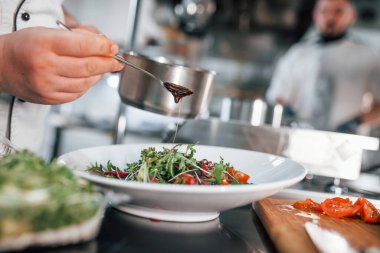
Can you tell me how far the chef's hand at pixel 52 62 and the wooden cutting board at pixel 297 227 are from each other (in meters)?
0.41

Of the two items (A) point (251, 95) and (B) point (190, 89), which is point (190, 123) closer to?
(B) point (190, 89)

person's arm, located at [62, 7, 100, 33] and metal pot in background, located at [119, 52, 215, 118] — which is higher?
person's arm, located at [62, 7, 100, 33]

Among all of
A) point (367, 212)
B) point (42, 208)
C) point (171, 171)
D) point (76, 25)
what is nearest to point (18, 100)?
point (76, 25)

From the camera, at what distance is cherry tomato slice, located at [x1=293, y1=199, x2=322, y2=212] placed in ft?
2.78

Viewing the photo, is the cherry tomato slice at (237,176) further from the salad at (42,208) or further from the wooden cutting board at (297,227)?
the salad at (42,208)

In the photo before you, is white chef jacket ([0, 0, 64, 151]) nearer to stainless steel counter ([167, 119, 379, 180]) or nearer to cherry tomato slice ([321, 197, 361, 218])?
stainless steel counter ([167, 119, 379, 180])

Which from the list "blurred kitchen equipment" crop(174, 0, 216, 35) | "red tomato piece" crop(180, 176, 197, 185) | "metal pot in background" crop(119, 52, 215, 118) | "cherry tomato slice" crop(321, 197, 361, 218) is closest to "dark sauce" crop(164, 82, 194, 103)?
"metal pot in background" crop(119, 52, 215, 118)

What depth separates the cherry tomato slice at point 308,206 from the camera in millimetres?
848

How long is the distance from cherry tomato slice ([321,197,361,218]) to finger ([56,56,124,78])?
0.50 m

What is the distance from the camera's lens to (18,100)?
3.64 feet

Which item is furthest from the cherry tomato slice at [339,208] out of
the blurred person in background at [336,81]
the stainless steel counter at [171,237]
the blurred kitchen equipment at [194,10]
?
the blurred kitchen equipment at [194,10]

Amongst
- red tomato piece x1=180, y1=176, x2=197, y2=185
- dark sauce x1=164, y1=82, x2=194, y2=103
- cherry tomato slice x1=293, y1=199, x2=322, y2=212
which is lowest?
cherry tomato slice x1=293, y1=199, x2=322, y2=212

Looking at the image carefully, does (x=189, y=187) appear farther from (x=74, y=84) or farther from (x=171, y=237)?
(x=74, y=84)

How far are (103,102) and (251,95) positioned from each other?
1660 millimetres
